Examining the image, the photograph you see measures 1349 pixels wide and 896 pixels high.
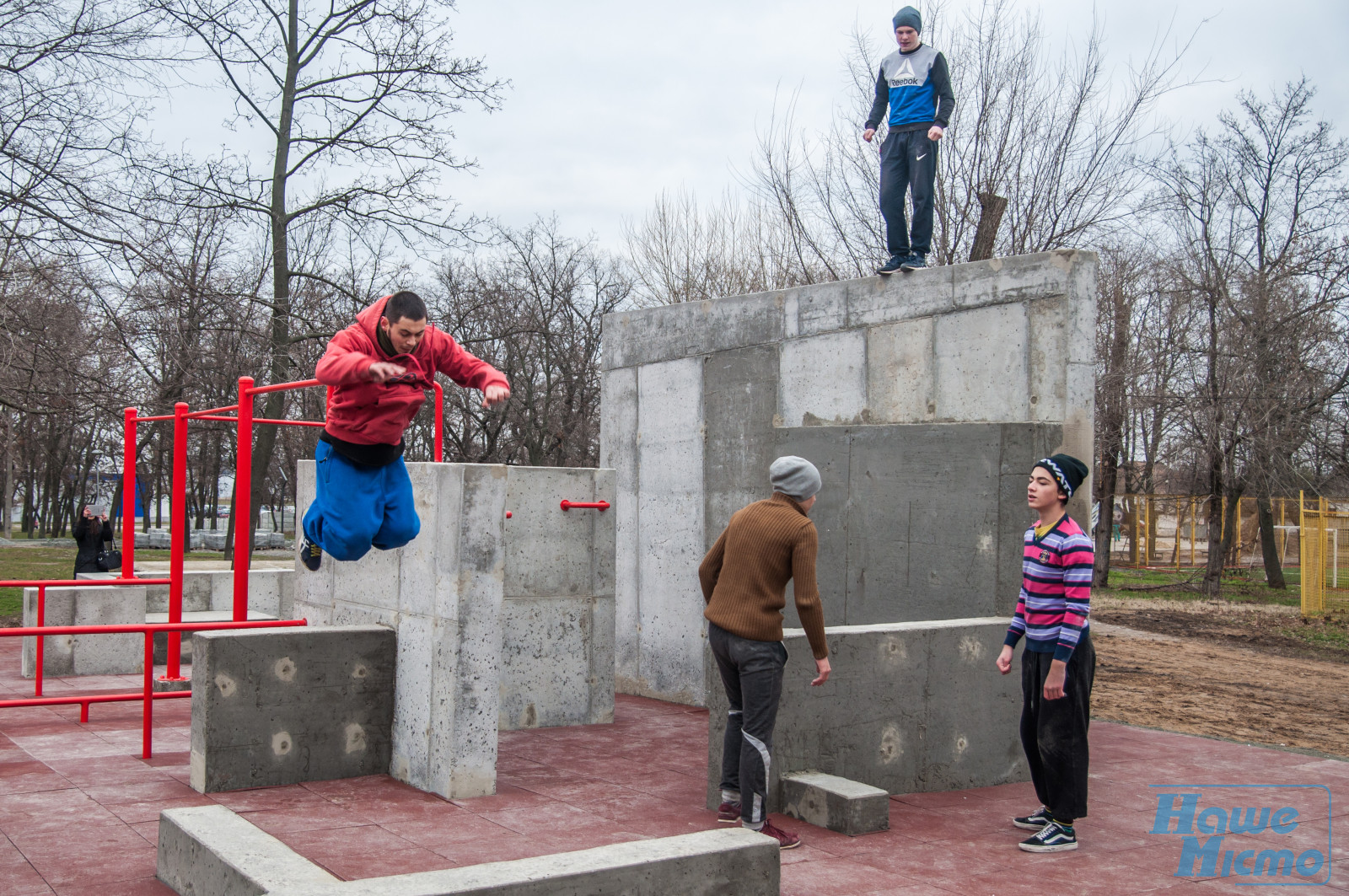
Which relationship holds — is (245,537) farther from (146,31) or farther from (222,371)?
(222,371)

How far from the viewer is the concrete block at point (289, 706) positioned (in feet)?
19.2

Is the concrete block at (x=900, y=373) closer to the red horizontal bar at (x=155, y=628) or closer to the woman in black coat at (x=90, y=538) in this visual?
the red horizontal bar at (x=155, y=628)

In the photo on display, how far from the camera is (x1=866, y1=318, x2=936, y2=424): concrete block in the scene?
7.61 metres

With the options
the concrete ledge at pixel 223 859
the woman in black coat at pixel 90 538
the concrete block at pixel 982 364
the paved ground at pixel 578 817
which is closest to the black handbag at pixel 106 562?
the woman in black coat at pixel 90 538

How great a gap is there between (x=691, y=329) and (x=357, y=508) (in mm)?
5096

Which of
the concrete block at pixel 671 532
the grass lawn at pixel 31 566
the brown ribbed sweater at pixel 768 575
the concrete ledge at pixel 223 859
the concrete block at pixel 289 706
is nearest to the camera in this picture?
the concrete ledge at pixel 223 859

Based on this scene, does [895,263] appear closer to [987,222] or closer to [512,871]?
[987,222]

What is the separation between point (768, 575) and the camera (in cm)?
511

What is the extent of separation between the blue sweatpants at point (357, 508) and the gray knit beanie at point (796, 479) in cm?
179

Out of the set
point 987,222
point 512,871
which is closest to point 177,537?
point 512,871

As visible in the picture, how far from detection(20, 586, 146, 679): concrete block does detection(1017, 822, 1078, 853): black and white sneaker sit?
27.6ft

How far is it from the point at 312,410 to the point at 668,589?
736 inches

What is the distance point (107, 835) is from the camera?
5.07 meters

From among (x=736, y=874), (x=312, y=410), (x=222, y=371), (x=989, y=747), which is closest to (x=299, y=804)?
(x=736, y=874)
